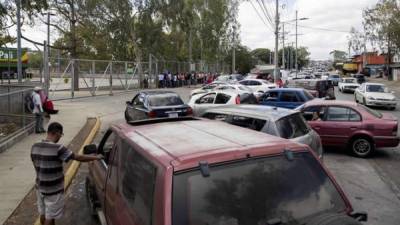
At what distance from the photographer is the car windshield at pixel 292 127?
7285 millimetres

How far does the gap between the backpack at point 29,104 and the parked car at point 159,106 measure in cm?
347

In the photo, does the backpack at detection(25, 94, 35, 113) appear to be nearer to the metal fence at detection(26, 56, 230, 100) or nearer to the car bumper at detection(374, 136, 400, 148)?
the metal fence at detection(26, 56, 230, 100)

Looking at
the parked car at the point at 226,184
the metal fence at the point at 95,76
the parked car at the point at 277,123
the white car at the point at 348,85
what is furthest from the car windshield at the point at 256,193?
the white car at the point at 348,85

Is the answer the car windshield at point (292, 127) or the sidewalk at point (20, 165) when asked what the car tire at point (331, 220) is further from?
the sidewalk at point (20, 165)

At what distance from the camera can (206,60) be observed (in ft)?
225

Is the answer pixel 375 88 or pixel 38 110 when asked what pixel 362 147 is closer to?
pixel 38 110

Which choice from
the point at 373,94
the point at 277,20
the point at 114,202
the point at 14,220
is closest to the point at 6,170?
the point at 14,220

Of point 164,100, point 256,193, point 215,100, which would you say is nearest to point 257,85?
point 215,100

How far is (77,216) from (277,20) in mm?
33085

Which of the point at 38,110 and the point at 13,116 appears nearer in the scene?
the point at 13,116

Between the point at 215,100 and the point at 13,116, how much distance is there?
6998 mm

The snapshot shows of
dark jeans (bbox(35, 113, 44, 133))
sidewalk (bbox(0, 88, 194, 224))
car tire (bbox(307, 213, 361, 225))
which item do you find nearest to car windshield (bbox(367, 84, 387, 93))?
sidewalk (bbox(0, 88, 194, 224))

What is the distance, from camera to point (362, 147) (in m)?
11.4

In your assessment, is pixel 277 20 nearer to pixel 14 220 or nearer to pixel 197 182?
pixel 14 220
